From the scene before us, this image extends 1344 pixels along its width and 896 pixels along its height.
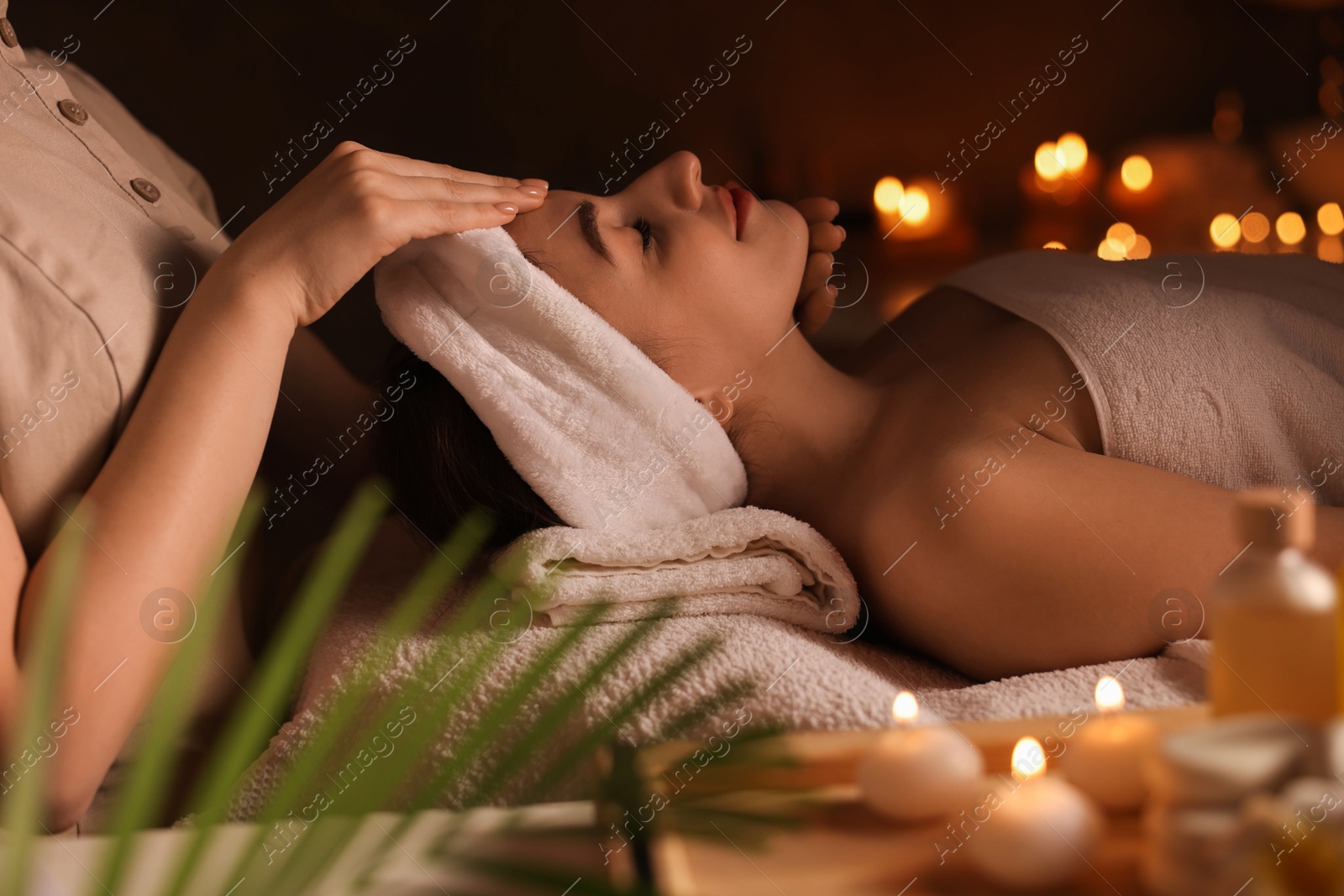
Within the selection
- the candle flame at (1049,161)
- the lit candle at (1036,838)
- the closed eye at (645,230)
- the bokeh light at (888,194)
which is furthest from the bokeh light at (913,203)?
the lit candle at (1036,838)

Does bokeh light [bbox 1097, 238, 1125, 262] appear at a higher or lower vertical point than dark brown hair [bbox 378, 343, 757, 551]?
lower

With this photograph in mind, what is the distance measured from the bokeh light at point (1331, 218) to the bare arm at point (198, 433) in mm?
1546

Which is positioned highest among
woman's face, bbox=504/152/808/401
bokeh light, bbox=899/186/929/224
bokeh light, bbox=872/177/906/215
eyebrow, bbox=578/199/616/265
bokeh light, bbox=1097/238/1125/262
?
eyebrow, bbox=578/199/616/265

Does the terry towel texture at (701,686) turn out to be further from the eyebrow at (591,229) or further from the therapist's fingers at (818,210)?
the therapist's fingers at (818,210)

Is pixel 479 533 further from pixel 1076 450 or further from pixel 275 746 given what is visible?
pixel 1076 450

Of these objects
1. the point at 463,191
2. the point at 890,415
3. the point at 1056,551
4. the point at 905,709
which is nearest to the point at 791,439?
the point at 890,415

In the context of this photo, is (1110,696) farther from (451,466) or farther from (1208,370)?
(451,466)

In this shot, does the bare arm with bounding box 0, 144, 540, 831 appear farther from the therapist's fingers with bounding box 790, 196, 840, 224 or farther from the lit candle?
the lit candle

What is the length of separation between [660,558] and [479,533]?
0.23 meters

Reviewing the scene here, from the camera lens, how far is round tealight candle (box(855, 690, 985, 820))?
573mm

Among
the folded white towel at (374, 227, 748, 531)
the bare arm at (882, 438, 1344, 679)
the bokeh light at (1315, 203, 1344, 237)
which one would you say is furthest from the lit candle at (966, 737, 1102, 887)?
the bokeh light at (1315, 203, 1344, 237)

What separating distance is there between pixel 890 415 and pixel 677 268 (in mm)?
315

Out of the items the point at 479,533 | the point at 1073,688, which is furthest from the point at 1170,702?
the point at 479,533

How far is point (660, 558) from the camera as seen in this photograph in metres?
1.04
